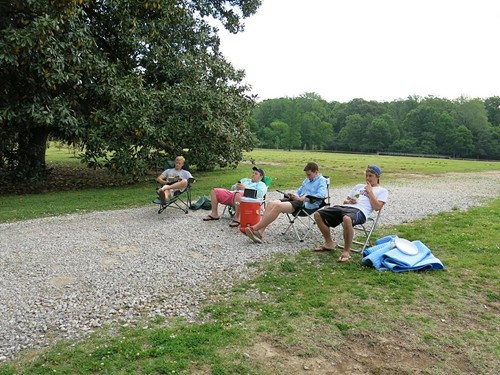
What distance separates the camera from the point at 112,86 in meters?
11.7

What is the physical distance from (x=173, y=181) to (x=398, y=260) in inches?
192

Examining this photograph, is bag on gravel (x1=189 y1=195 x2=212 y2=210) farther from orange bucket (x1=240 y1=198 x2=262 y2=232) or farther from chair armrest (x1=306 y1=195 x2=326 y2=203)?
chair armrest (x1=306 y1=195 x2=326 y2=203)

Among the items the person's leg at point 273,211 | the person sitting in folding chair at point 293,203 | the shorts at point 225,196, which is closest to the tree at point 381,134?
the shorts at point 225,196

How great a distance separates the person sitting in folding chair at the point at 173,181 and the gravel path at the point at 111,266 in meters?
0.45

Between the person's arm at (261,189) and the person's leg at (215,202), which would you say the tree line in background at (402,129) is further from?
the person's arm at (261,189)

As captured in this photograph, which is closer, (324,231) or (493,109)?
(324,231)

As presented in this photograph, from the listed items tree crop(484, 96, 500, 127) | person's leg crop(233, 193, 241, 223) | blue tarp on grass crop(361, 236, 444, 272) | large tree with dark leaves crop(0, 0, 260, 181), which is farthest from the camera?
tree crop(484, 96, 500, 127)

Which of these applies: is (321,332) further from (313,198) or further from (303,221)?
(303,221)

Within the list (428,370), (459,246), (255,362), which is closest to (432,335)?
(428,370)

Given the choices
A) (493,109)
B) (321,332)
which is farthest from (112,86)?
(493,109)

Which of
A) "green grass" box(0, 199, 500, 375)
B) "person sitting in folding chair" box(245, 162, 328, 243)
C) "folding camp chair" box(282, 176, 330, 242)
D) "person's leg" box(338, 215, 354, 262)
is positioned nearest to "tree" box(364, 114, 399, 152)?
"folding camp chair" box(282, 176, 330, 242)

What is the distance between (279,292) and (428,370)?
5.56 ft

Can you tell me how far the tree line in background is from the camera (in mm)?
69625

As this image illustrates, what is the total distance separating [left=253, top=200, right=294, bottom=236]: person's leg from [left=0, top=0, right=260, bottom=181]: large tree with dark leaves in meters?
5.83
